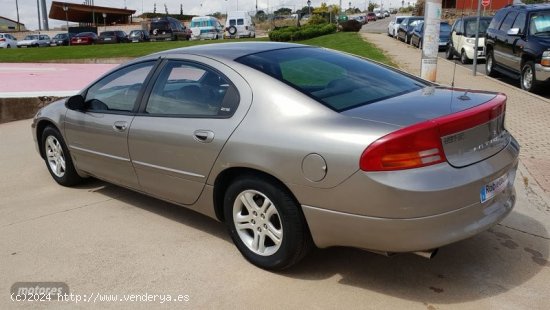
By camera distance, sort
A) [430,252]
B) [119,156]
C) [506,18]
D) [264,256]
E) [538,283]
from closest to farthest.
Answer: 1. [430,252]
2. [538,283]
3. [264,256]
4. [119,156]
5. [506,18]

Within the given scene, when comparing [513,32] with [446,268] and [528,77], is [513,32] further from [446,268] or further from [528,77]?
[446,268]

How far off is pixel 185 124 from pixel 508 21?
11039 millimetres

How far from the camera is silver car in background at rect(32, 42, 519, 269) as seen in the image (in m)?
2.88

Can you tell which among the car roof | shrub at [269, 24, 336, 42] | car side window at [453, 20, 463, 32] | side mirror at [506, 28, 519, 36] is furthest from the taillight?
shrub at [269, 24, 336, 42]

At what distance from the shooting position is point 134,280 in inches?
137

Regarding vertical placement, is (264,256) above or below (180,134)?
below

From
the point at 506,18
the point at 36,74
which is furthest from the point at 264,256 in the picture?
the point at 36,74

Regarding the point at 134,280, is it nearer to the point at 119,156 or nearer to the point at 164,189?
the point at 164,189

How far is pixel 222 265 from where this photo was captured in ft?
12.1

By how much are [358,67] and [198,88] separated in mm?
1242

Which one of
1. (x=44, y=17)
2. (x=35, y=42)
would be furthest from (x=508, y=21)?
(x=44, y=17)

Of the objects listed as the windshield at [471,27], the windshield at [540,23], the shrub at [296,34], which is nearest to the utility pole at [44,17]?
the shrub at [296,34]

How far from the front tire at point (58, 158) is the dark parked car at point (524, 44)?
8940 millimetres

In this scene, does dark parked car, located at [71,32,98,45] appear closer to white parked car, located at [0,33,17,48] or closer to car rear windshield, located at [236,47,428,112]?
white parked car, located at [0,33,17,48]
